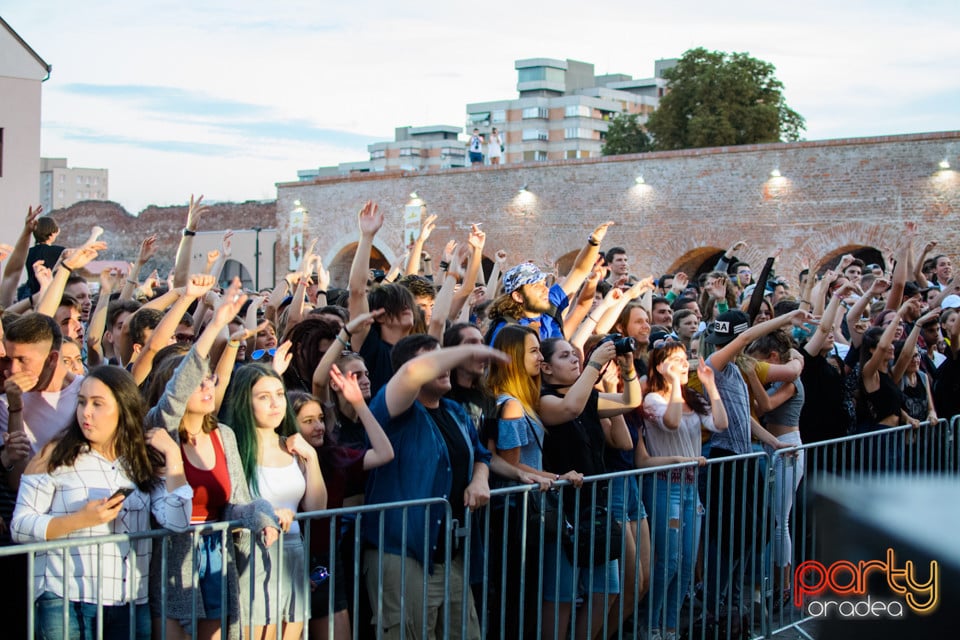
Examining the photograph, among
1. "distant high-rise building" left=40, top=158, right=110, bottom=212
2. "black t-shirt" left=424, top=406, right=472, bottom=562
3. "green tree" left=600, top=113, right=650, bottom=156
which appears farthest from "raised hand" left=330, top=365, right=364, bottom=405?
"distant high-rise building" left=40, top=158, right=110, bottom=212

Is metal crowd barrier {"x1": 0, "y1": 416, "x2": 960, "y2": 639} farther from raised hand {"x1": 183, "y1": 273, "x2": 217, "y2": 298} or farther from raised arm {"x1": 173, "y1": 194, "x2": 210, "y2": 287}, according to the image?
raised arm {"x1": 173, "y1": 194, "x2": 210, "y2": 287}

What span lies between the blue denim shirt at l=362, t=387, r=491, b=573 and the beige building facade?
23.8 metres

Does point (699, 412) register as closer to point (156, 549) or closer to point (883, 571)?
point (156, 549)

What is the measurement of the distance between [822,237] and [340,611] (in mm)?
22323

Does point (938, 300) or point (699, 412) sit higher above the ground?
point (938, 300)

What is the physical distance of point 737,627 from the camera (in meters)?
6.37

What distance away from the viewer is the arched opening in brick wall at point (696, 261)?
2748 centimetres

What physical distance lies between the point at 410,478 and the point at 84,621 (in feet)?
4.71

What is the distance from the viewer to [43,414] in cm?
484

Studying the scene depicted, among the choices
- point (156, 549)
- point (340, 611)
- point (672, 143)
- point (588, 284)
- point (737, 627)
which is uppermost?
point (672, 143)

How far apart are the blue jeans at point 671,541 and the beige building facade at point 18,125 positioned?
23.5 metres

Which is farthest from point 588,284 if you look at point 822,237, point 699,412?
point 822,237

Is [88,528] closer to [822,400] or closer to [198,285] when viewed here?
[198,285]

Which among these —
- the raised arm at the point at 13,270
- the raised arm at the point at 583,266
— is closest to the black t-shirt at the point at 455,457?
the raised arm at the point at 583,266
